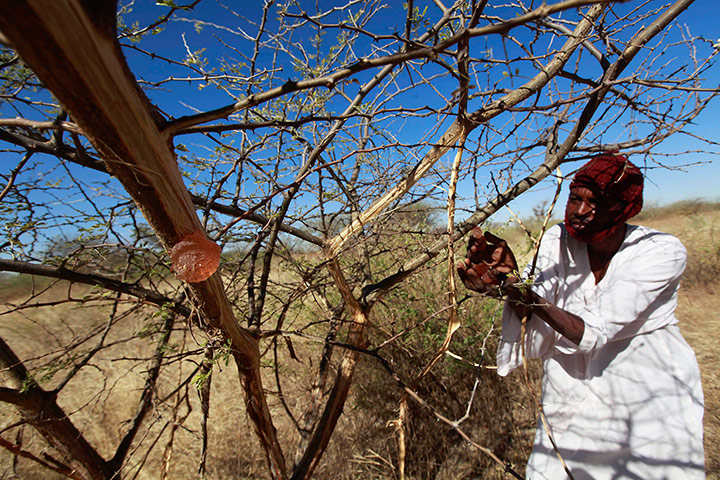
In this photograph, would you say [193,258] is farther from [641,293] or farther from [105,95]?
[641,293]

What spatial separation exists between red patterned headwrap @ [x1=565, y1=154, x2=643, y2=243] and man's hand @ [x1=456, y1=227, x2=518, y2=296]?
1.73 ft

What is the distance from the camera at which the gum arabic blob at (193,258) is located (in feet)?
2.46

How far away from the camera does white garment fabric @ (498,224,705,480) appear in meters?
1.41

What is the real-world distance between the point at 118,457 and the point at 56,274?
3.56ft

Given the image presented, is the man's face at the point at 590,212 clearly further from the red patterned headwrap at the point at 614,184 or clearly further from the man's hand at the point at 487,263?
the man's hand at the point at 487,263

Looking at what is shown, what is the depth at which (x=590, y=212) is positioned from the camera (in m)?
1.45

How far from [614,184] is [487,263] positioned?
2.19 ft

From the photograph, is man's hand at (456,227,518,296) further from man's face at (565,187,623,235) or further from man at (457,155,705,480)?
man's face at (565,187,623,235)

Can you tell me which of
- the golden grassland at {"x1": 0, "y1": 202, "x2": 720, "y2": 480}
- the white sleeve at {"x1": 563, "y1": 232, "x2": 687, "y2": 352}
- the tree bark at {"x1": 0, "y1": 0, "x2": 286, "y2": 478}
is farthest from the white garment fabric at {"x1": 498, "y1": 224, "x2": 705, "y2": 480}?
the tree bark at {"x1": 0, "y1": 0, "x2": 286, "y2": 478}

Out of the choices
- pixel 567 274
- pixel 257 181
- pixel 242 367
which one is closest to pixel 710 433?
pixel 567 274

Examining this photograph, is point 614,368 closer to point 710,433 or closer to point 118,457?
point 118,457

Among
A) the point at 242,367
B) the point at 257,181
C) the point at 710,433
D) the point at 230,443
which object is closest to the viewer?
the point at 242,367

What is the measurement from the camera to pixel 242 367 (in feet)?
4.04

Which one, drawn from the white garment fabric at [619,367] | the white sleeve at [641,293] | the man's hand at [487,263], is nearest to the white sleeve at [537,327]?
the white garment fabric at [619,367]
